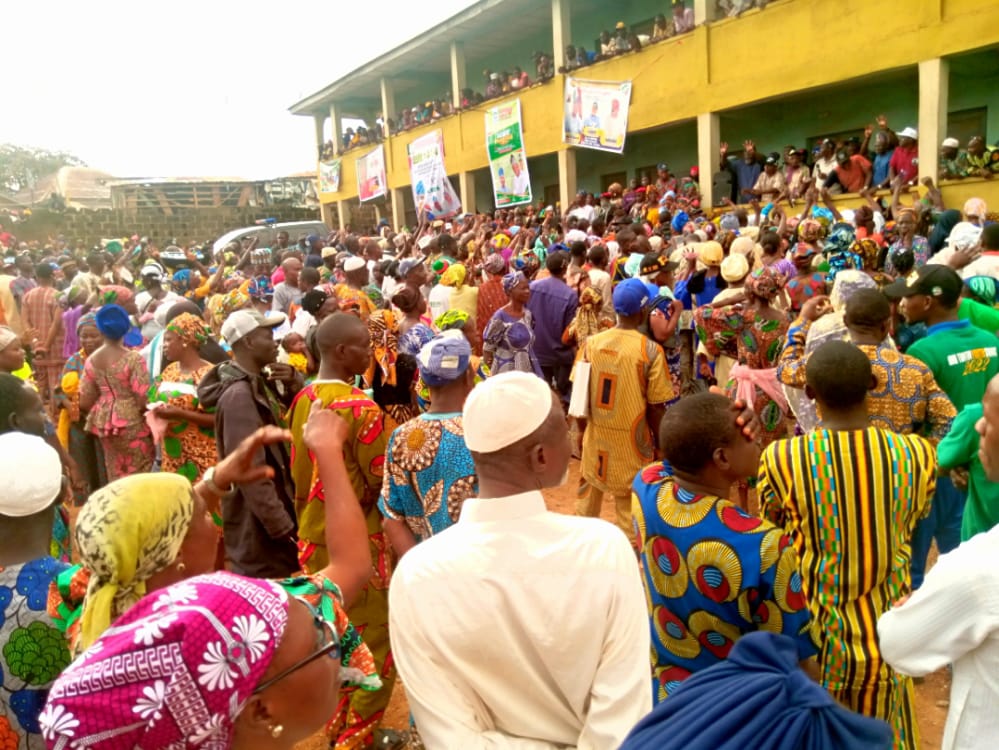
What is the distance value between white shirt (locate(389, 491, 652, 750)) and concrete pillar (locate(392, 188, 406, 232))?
Answer: 983 inches

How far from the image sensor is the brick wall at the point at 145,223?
1136 inches

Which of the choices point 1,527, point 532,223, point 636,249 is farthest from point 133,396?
point 532,223

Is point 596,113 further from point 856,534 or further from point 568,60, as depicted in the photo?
point 856,534

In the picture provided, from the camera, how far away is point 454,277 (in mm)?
7789

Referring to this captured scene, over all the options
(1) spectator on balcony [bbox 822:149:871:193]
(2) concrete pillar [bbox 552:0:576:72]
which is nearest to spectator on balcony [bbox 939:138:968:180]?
(1) spectator on balcony [bbox 822:149:871:193]

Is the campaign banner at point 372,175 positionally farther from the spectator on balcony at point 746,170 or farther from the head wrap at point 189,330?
the head wrap at point 189,330

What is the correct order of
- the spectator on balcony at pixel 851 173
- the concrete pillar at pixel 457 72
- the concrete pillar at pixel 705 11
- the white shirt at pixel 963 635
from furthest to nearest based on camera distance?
the concrete pillar at pixel 457 72, the concrete pillar at pixel 705 11, the spectator on balcony at pixel 851 173, the white shirt at pixel 963 635

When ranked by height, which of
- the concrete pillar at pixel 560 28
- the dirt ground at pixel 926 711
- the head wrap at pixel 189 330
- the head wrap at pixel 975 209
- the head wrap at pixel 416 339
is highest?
the concrete pillar at pixel 560 28

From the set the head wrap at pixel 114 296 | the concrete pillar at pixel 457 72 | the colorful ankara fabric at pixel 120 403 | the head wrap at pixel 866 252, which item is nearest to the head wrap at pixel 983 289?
the head wrap at pixel 866 252

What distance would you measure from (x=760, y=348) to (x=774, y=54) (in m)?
10.6

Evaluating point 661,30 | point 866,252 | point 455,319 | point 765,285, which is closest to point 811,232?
point 866,252

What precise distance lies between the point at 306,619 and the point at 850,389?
6.41 feet

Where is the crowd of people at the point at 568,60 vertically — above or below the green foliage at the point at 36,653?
above

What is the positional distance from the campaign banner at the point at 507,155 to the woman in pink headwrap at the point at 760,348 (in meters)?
13.3
